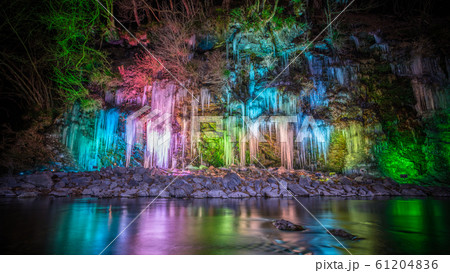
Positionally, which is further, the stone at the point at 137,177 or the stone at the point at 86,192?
the stone at the point at 137,177

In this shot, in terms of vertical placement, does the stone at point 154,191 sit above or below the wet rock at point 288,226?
above

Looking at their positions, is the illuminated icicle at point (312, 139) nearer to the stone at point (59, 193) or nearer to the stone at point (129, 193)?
the stone at point (129, 193)

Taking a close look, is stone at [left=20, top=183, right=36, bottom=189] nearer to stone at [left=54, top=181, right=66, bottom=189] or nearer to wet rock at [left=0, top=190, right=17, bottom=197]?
wet rock at [left=0, top=190, right=17, bottom=197]

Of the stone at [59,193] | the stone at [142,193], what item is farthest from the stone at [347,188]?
the stone at [59,193]

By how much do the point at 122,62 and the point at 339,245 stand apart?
47.4 ft

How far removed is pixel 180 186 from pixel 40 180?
17.5 ft

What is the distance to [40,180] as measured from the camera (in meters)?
8.67

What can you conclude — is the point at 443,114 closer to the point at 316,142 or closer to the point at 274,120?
the point at 316,142

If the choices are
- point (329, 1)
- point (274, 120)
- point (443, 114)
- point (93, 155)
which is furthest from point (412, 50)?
point (93, 155)

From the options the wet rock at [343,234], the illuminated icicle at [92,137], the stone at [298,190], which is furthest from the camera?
the illuminated icicle at [92,137]

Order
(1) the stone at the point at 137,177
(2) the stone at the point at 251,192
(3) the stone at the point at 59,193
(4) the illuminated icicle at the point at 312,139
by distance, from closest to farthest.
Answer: (3) the stone at the point at 59,193 → (2) the stone at the point at 251,192 → (1) the stone at the point at 137,177 → (4) the illuminated icicle at the point at 312,139

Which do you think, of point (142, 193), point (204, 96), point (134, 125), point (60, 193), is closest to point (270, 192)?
point (142, 193)

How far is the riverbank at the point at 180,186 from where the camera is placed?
8.24 meters

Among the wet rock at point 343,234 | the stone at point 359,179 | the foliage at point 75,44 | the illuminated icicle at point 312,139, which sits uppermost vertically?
the foliage at point 75,44
